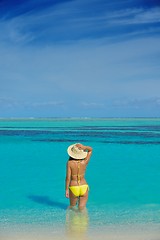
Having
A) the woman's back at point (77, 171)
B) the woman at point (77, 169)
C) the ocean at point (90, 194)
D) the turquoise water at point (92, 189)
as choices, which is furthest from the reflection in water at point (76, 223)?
the woman's back at point (77, 171)

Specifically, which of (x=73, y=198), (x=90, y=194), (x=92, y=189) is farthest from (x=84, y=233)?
(x=92, y=189)

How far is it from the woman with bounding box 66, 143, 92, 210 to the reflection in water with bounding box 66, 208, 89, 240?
426 mm

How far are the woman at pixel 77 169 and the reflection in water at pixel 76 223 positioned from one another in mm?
426

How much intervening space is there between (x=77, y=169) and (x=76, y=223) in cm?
88

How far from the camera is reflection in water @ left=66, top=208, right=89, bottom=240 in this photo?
625 cm

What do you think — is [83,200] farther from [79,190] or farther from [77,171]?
[77,171]

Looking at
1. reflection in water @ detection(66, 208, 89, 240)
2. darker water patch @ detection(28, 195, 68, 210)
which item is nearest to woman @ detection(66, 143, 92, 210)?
reflection in water @ detection(66, 208, 89, 240)

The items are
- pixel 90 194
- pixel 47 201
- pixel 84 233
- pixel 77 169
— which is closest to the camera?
pixel 84 233

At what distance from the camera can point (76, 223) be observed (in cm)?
686

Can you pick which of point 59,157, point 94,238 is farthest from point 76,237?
point 59,157

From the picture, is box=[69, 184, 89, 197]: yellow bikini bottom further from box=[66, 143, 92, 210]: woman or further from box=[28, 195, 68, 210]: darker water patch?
box=[28, 195, 68, 210]: darker water patch

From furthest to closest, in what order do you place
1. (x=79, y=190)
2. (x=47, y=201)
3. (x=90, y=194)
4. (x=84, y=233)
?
(x=90, y=194) → (x=47, y=201) → (x=79, y=190) → (x=84, y=233)

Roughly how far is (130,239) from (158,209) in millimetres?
2259

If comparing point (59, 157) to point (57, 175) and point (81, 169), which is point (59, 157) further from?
point (81, 169)
